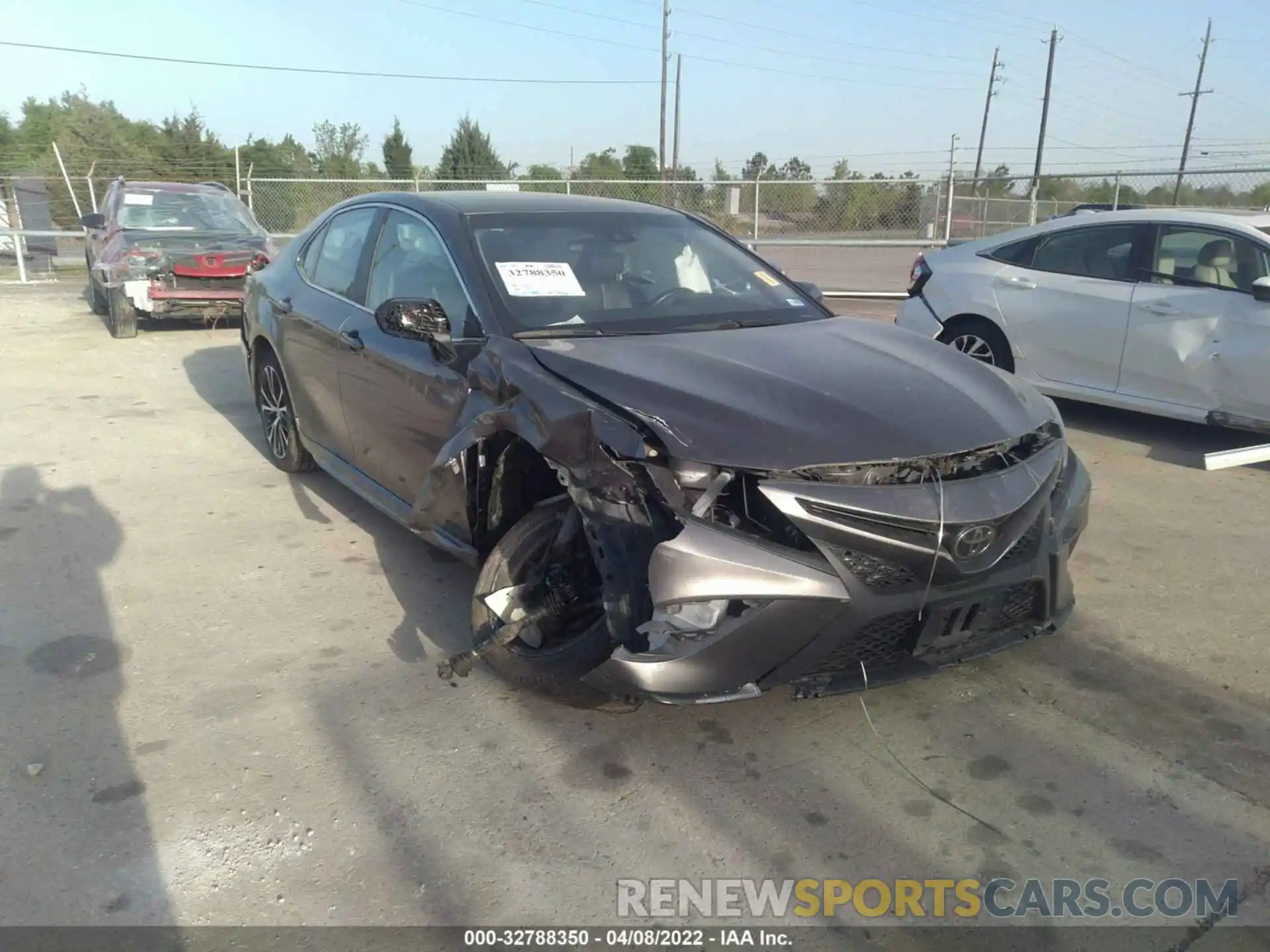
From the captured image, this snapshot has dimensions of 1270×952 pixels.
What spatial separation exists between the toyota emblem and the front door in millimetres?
1781

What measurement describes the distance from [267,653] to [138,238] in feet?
28.9

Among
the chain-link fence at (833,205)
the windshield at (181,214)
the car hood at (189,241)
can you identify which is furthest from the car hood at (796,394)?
the chain-link fence at (833,205)

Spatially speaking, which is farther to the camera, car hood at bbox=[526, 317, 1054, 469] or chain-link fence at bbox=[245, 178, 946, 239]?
chain-link fence at bbox=[245, 178, 946, 239]

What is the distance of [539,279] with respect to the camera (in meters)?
3.94

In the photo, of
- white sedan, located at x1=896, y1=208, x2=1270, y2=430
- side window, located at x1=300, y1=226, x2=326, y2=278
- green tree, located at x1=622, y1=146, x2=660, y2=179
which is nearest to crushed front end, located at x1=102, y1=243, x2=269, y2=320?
side window, located at x1=300, y1=226, x2=326, y2=278

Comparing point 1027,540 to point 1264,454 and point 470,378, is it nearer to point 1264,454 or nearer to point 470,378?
point 470,378

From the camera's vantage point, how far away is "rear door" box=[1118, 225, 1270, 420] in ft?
20.0

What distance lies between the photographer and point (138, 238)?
10.9 metres

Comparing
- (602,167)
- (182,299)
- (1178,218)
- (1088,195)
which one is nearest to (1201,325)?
(1178,218)

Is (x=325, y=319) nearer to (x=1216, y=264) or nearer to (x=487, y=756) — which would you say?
(x=487, y=756)

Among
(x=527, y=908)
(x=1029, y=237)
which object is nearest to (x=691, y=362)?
(x=527, y=908)

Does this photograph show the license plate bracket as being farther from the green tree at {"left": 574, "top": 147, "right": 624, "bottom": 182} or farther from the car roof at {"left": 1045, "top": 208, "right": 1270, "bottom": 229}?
the green tree at {"left": 574, "top": 147, "right": 624, "bottom": 182}

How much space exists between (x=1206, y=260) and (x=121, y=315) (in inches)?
398

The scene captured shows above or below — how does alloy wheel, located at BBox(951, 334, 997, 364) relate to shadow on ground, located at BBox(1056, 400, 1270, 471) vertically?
above
